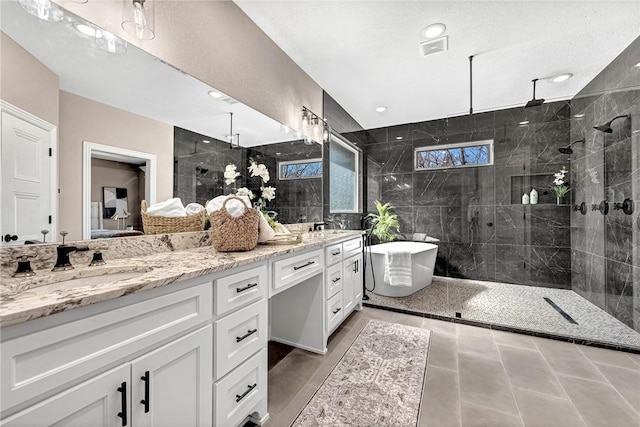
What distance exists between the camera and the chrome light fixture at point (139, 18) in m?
1.22

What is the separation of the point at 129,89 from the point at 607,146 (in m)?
4.06

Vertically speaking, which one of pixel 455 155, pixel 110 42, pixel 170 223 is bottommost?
pixel 170 223

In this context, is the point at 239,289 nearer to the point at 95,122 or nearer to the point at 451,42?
the point at 95,122

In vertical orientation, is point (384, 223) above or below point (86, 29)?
below

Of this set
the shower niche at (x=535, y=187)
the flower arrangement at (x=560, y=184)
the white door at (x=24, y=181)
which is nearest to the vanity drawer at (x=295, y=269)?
the white door at (x=24, y=181)

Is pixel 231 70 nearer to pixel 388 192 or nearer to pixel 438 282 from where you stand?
pixel 388 192

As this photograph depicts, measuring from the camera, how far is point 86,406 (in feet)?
2.22

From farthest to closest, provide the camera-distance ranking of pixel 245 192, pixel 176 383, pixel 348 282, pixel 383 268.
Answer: pixel 383 268 → pixel 348 282 → pixel 245 192 → pixel 176 383

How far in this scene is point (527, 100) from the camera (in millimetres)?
3355

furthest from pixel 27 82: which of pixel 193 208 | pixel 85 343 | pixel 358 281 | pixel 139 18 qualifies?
pixel 358 281

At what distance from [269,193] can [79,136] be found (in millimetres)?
1331

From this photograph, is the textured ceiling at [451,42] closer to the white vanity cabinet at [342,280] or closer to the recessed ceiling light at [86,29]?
the recessed ceiling light at [86,29]

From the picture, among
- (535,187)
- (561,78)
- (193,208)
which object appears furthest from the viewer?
(535,187)

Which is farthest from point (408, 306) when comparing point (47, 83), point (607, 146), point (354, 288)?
point (47, 83)
